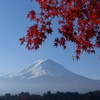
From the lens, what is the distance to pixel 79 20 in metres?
8.02

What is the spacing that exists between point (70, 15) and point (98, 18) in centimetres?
73

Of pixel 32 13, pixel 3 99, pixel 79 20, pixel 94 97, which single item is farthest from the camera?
pixel 3 99

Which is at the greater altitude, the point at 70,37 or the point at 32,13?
the point at 32,13

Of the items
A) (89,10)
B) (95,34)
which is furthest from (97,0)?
(95,34)

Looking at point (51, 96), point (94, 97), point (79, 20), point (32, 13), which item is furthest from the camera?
point (51, 96)

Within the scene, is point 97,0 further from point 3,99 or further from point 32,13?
A: point 3,99

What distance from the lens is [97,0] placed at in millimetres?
7469

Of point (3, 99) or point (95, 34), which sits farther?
point (3, 99)

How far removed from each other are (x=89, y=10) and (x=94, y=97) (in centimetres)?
7054

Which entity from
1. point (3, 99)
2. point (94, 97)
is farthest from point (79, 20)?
point (3, 99)

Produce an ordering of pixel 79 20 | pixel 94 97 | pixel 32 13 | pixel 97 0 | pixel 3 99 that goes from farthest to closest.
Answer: pixel 3 99
pixel 94 97
pixel 32 13
pixel 79 20
pixel 97 0

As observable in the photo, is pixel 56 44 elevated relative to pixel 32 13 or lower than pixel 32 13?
lower

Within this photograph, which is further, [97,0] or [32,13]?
[32,13]

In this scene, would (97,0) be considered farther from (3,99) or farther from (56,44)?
(3,99)
